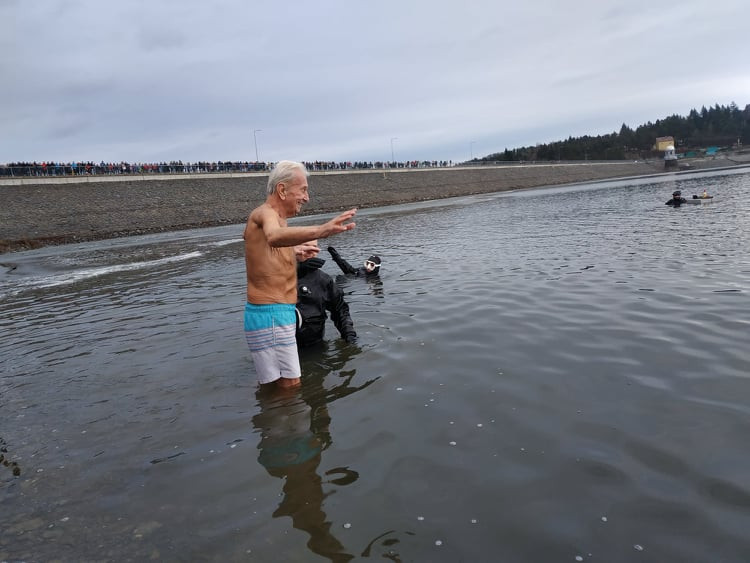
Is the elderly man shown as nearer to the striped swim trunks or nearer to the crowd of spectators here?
the striped swim trunks

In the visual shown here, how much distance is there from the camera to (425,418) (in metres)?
4.55

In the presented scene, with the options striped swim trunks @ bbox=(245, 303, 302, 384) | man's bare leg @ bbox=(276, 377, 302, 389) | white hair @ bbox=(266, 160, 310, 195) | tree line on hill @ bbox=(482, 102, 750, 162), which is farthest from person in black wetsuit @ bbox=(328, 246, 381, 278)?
tree line on hill @ bbox=(482, 102, 750, 162)

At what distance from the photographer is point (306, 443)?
4.27m

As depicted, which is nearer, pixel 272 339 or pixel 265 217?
pixel 265 217

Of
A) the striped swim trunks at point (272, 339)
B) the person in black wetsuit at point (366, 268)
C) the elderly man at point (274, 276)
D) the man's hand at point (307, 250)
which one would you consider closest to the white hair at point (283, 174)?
the elderly man at point (274, 276)

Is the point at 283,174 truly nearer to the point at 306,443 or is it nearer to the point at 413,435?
the point at 306,443

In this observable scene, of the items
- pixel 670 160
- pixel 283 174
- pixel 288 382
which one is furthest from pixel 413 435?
pixel 670 160

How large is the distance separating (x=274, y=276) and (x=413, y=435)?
6.67 feet

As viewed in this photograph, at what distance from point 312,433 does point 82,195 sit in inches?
2107

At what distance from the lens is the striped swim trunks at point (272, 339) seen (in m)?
4.67

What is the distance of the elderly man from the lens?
4.42m

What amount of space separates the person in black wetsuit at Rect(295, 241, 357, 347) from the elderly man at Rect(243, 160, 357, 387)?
151 cm

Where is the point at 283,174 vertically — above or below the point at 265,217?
above

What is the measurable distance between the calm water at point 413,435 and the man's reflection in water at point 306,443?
0.02 m
